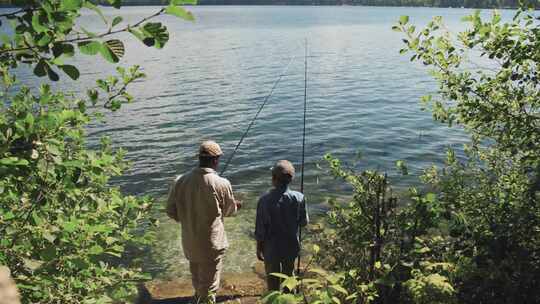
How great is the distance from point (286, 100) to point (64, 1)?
2534 centimetres

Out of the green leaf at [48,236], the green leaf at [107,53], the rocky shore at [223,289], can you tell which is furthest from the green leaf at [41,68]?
the rocky shore at [223,289]

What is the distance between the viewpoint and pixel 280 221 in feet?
19.2

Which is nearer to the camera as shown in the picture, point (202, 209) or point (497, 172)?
point (497, 172)

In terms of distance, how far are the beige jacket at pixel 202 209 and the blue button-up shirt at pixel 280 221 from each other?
53 cm

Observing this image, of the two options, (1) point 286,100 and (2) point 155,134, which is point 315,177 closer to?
(2) point 155,134

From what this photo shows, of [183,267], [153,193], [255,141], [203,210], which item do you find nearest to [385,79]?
[255,141]

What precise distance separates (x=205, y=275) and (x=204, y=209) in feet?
3.71

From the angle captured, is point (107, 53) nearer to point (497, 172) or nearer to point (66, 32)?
point (66, 32)

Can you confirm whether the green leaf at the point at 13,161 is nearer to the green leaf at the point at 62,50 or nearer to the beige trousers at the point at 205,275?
the green leaf at the point at 62,50

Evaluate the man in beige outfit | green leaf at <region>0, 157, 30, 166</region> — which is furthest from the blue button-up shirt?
green leaf at <region>0, 157, 30, 166</region>

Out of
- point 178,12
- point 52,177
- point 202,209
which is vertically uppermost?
point 178,12

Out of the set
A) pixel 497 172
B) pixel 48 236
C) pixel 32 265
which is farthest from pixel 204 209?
pixel 497 172

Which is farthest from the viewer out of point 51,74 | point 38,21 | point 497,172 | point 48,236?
point 497,172

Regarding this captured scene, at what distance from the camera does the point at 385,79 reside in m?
33.1
